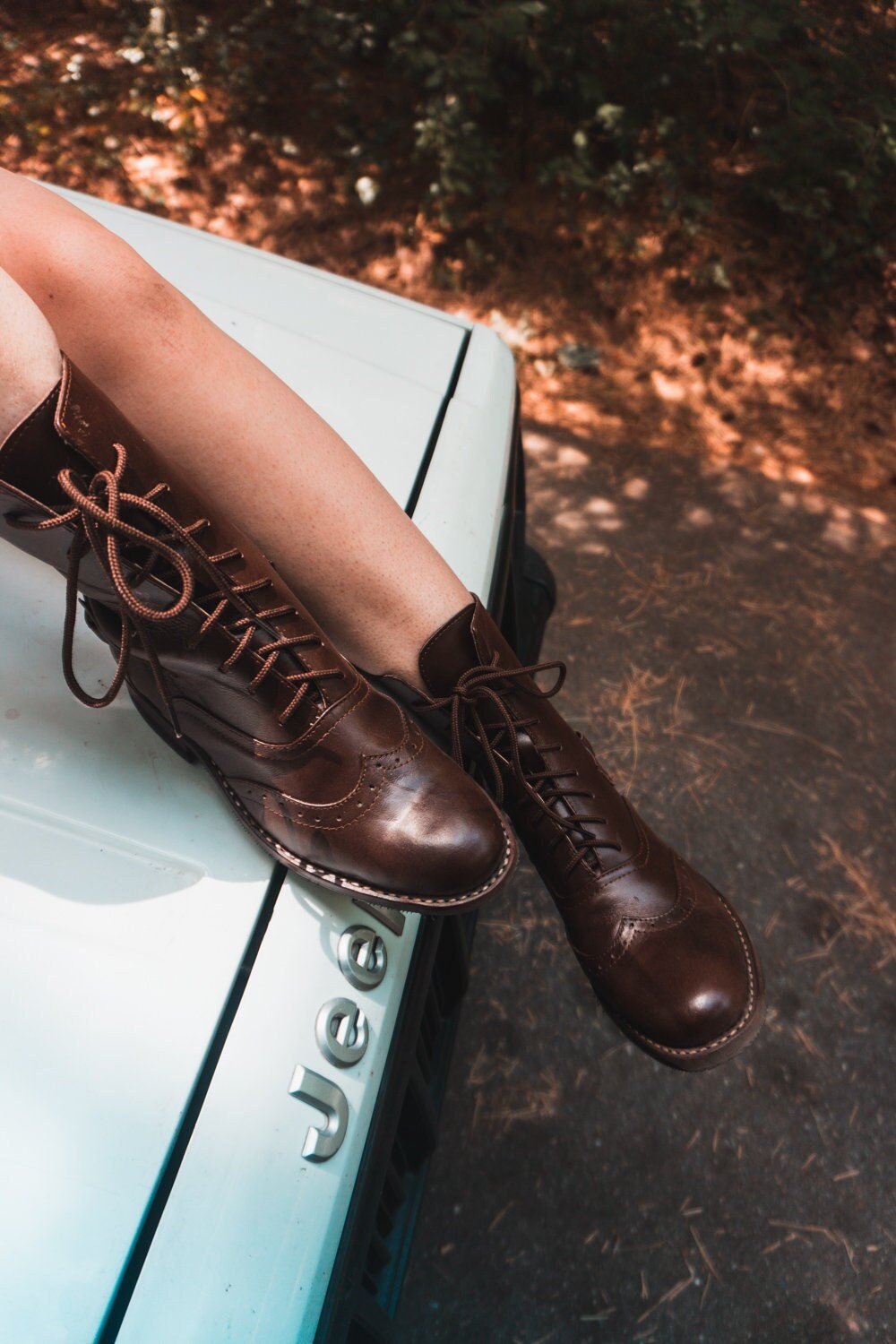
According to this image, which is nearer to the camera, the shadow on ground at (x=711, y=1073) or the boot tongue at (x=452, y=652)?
the boot tongue at (x=452, y=652)

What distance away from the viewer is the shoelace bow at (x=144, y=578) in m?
0.95

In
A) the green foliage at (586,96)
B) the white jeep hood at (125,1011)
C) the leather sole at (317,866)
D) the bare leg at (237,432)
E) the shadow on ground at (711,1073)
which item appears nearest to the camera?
the white jeep hood at (125,1011)

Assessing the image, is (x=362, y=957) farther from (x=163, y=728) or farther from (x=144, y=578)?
(x=144, y=578)

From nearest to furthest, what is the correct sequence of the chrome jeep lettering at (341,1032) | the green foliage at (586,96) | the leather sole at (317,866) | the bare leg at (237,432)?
1. the chrome jeep lettering at (341,1032)
2. the leather sole at (317,866)
3. the bare leg at (237,432)
4. the green foliage at (586,96)

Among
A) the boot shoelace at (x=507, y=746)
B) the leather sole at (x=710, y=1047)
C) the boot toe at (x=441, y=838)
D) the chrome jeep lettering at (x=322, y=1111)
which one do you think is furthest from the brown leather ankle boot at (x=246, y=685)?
the leather sole at (x=710, y=1047)

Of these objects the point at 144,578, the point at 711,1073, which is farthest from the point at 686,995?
the point at 144,578

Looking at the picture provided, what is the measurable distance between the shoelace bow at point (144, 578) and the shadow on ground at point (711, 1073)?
102cm

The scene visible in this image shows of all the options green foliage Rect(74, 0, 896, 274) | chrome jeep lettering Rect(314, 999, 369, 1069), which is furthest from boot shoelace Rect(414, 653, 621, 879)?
green foliage Rect(74, 0, 896, 274)

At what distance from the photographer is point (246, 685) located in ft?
3.46

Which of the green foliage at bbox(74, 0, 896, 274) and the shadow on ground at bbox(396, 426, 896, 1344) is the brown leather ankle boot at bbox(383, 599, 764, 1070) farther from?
the green foliage at bbox(74, 0, 896, 274)

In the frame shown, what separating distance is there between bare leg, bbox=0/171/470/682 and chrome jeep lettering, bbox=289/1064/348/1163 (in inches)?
22.6

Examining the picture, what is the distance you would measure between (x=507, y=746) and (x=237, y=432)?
587mm

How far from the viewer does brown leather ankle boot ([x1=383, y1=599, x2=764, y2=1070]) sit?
120 centimetres

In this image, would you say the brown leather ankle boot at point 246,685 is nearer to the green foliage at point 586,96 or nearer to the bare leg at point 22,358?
the bare leg at point 22,358
